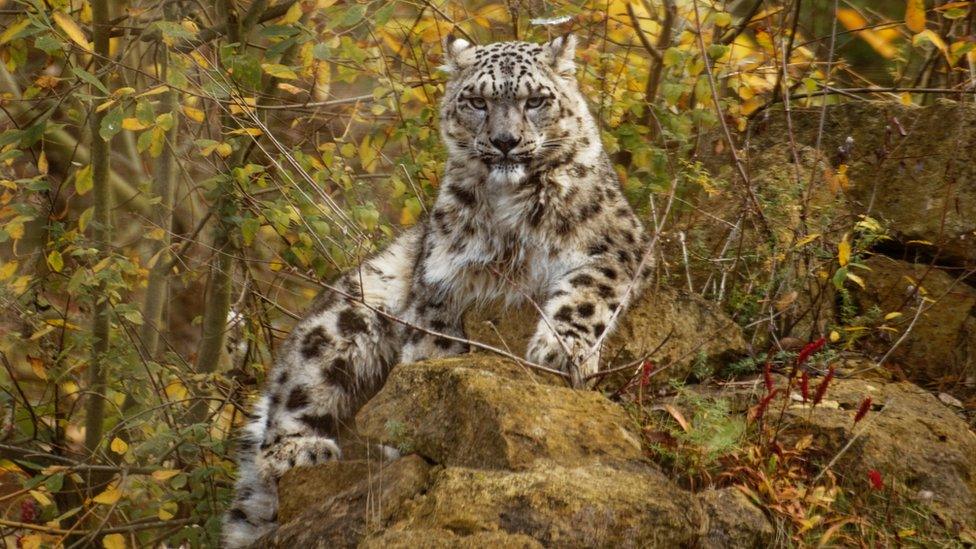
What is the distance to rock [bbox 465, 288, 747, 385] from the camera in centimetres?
538

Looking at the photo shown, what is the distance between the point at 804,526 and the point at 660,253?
247 centimetres

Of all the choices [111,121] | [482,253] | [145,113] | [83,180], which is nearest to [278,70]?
[145,113]

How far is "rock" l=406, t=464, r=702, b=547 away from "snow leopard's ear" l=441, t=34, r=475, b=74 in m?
3.13

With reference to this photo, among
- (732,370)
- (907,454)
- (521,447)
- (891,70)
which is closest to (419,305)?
(732,370)

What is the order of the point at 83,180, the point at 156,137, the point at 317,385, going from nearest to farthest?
the point at 156,137, the point at 317,385, the point at 83,180

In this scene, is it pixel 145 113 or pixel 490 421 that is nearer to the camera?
pixel 490 421

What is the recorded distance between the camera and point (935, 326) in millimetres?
5957

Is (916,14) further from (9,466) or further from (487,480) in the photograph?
(9,466)

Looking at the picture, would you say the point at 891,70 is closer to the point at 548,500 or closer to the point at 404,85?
the point at 404,85

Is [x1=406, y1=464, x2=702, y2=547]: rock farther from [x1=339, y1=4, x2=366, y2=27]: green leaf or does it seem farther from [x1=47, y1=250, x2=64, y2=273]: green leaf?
[x1=47, y1=250, x2=64, y2=273]: green leaf

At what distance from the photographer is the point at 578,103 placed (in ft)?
20.5

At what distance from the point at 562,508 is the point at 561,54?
3.32 m

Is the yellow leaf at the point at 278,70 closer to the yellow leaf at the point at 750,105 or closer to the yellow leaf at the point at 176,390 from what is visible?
the yellow leaf at the point at 176,390

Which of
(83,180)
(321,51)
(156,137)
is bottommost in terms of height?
(83,180)
